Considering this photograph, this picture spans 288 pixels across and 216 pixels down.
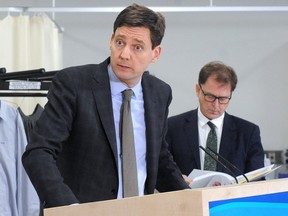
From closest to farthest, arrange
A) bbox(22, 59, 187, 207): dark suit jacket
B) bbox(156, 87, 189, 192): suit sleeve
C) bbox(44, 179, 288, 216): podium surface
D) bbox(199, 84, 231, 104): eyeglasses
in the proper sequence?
bbox(44, 179, 288, 216): podium surface < bbox(22, 59, 187, 207): dark suit jacket < bbox(156, 87, 189, 192): suit sleeve < bbox(199, 84, 231, 104): eyeglasses

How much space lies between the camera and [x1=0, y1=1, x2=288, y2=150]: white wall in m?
4.18

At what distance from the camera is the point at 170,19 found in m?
4.22

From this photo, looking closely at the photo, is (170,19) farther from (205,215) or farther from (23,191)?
(205,215)

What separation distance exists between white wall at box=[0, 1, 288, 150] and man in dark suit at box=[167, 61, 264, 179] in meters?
1.56

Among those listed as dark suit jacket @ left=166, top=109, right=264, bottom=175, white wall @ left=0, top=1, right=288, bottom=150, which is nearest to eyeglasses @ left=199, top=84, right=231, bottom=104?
dark suit jacket @ left=166, top=109, right=264, bottom=175

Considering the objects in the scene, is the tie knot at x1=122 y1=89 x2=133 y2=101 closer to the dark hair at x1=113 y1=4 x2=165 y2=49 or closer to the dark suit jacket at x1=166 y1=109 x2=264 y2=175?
the dark hair at x1=113 y1=4 x2=165 y2=49

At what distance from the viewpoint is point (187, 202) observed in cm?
82

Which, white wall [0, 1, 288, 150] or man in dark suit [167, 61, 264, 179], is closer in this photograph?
man in dark suit [167, 61, 264, 179]

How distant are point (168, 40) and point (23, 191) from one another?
1.93 m

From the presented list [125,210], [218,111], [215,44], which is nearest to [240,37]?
[215,44]

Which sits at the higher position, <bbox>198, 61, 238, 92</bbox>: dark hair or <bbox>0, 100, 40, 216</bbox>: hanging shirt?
<bbox>198, 61, 238, 92</bbox>: dark hair

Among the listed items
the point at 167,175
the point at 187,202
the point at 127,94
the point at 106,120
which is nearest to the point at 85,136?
the point at 106,120

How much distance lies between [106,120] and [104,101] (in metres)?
0.06

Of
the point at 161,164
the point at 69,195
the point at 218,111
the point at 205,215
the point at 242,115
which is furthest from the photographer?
the point at 242,115
